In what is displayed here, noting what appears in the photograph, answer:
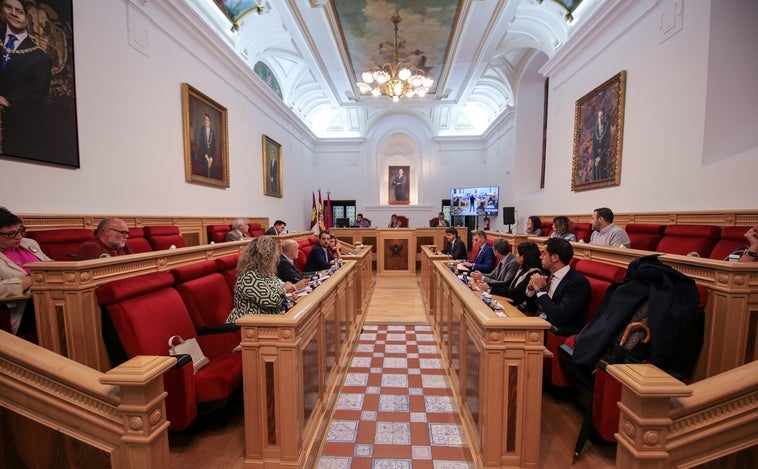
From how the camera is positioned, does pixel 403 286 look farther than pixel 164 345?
Yes

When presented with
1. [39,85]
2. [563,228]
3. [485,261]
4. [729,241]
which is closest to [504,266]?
[485,261]

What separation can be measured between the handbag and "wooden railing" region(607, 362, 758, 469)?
2.54 m

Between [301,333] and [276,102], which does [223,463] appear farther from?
[276,102]

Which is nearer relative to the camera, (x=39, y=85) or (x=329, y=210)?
(x=39, y=85)

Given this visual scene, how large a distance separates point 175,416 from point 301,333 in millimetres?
1022

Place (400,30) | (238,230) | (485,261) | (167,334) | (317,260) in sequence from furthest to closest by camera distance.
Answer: (400,30)
(238,230)
(485,261)
(317,260)
(167,334)

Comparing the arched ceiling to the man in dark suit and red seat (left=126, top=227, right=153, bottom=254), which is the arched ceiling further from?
red seat (left=126, top=227, right=153, bottom=254)

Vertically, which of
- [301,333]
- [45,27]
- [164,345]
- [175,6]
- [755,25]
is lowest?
[164,345]

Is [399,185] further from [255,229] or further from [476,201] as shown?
[255,229]

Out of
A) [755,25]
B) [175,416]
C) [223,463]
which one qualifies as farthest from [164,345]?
[755,25]

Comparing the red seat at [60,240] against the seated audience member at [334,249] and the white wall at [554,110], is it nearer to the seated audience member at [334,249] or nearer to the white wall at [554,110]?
the white wall at [554,110]

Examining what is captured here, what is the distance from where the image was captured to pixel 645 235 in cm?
456

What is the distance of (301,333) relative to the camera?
2059 millimetres

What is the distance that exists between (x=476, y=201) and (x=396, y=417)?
35.0 feet
